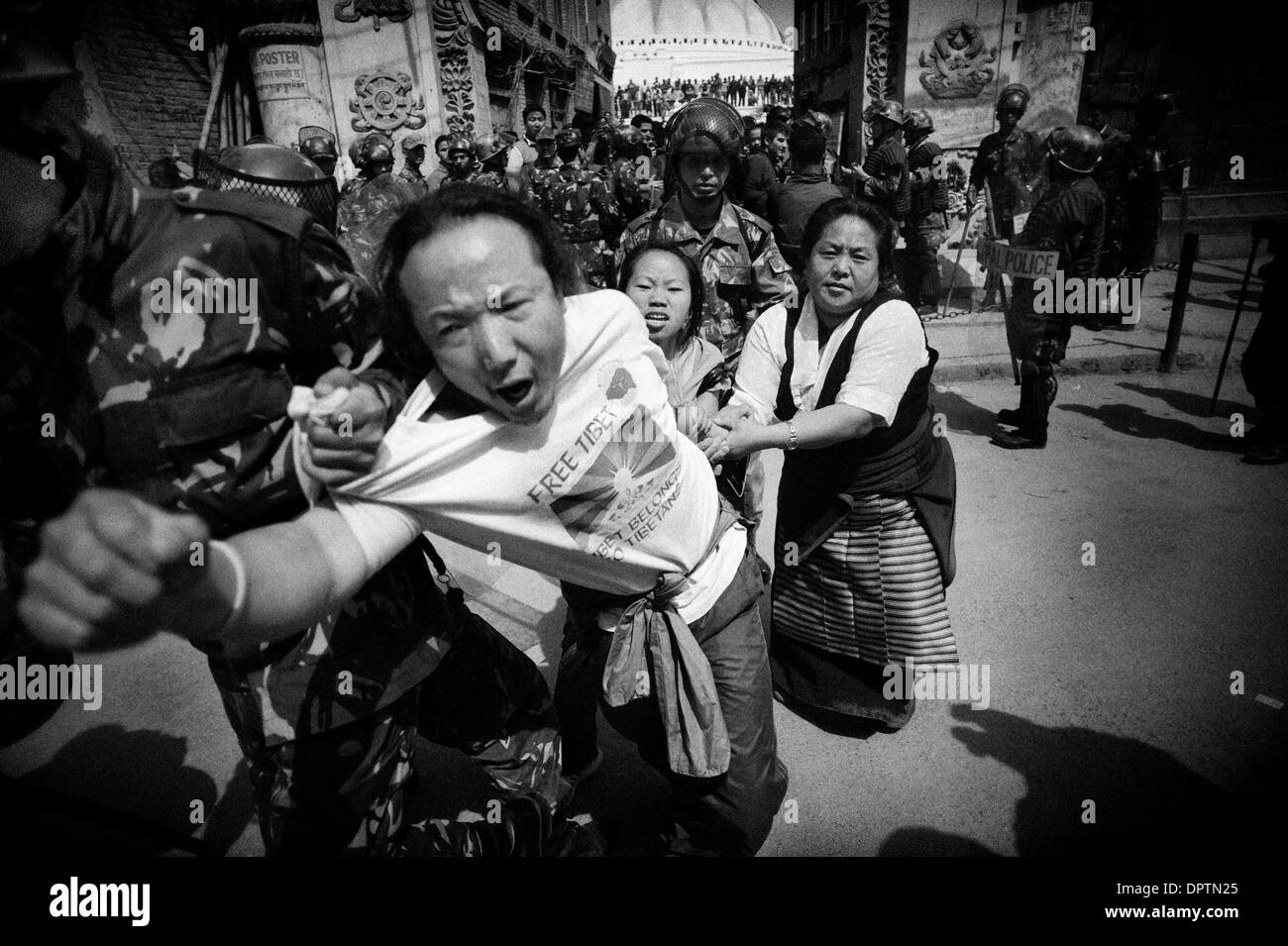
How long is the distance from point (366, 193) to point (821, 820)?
19.1ft

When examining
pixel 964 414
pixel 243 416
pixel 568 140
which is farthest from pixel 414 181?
pixel 243 416

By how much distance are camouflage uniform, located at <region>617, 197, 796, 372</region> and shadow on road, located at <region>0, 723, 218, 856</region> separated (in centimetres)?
270

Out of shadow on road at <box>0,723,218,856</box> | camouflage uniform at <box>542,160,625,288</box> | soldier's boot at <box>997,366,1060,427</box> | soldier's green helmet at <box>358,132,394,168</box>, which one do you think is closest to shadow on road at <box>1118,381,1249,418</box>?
soldier's boot at <box>997,366,1060,427</box>

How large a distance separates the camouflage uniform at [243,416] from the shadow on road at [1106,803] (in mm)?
1496

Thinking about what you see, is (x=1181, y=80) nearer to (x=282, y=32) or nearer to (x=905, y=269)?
(x=905, y=269)

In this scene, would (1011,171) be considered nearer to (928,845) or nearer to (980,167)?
(980,167)

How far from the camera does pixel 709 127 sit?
2.93m

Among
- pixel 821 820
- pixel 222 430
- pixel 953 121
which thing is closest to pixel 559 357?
pixel 222 430

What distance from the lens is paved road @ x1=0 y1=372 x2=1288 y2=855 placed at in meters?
1.86

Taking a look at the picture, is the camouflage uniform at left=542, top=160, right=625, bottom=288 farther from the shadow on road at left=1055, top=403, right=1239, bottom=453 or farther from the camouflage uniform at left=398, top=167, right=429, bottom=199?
the shadow on road at left=1055, top=403, right=1239, bottom=453

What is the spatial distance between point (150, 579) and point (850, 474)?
184cm

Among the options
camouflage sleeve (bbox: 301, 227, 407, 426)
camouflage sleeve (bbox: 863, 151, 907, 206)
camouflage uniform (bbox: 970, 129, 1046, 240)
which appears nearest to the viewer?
camouflage sleeve (bbox: 301, 227, 407, 426)

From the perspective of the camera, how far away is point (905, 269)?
7.87 metres

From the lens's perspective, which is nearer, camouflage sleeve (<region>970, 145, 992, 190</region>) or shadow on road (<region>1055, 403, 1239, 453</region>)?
shadow on road (<region>1055, 403, 1239, 453</region>)
